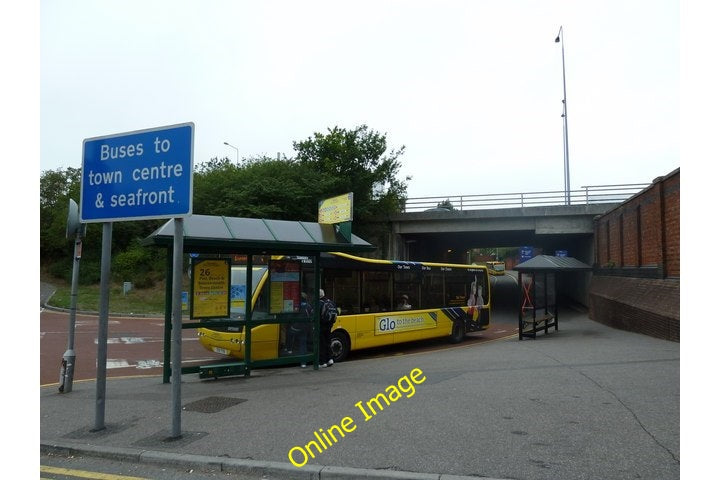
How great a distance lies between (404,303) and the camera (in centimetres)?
1480

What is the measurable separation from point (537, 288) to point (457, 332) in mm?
3186

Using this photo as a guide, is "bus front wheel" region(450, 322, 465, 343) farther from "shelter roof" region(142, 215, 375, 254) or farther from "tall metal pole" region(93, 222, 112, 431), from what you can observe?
"tall metal pole" region(93, 222, 112, 431)

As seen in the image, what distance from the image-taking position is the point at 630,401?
722cm

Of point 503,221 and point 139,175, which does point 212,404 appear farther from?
point 503,221

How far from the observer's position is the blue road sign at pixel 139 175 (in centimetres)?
627

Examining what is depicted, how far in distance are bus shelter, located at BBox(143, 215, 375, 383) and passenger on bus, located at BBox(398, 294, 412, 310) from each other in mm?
→ 4319

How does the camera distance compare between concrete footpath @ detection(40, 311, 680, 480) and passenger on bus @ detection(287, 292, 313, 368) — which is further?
passenger on bus @ detection(287, 292, 313, 368)

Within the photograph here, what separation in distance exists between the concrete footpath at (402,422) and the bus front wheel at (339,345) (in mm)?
1758

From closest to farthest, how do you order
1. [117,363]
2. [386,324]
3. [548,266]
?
[117,363] → [386,324] → [548,266]

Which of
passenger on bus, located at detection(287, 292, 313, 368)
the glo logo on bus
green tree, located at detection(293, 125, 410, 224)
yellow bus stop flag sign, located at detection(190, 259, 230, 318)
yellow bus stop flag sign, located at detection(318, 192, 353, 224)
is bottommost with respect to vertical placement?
the glo logo on bus

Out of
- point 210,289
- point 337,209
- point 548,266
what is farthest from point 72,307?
point 548,266

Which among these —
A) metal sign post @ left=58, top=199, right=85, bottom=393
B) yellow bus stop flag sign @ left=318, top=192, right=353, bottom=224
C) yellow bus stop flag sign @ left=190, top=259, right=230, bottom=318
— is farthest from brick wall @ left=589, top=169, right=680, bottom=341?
metal sign post @ left=58, top=199, right=85, bottom=393

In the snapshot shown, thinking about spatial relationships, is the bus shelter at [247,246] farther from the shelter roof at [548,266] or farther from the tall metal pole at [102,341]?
the shelter roof at [548,266]

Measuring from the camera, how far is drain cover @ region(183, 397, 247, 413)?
730cm
